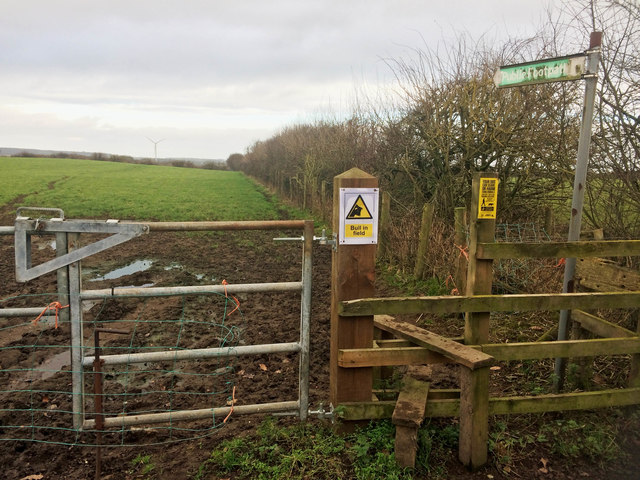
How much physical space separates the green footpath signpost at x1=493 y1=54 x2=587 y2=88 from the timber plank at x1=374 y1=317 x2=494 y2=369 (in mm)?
2313

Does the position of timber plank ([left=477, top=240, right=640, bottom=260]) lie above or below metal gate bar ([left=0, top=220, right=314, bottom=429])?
above

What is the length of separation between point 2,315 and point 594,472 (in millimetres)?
4170

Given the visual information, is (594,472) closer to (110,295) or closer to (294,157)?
(110,295)

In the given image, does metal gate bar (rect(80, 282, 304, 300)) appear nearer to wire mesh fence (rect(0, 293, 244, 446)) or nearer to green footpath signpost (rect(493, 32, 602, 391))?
wire mesh fence (rect(0, 293, 244, 446))

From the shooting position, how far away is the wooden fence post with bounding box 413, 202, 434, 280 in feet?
27.6

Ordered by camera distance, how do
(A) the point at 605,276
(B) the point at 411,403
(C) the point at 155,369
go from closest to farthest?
(B) the point at 411,403, (A) the point at 605,276, (C) the point at 155,369

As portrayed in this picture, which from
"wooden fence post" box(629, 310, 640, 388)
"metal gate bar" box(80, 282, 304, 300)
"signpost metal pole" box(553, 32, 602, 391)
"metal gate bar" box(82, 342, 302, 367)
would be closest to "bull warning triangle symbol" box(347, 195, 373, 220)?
"metal gate bar" box(80, 282, 304, 300)

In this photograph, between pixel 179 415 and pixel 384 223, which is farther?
pixel 384 223

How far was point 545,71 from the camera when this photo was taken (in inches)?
156

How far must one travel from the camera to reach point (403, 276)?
30.6ft

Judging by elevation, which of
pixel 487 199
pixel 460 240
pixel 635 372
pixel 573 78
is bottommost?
pixel 635 372

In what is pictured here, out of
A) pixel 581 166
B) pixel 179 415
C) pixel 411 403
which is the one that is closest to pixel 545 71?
pixel 581 166

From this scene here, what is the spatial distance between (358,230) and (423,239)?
5.44 meters

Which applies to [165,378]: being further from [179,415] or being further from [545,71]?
[545,71]
